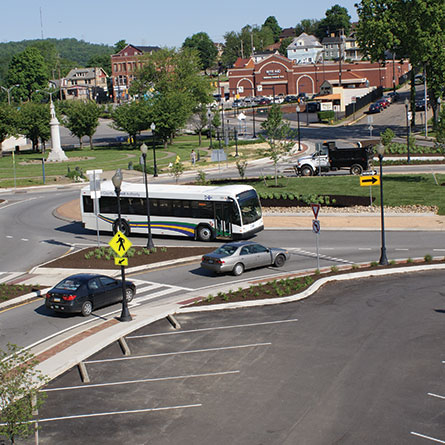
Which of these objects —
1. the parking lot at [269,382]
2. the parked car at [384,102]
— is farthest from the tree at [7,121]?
the parking lot at [269,382]

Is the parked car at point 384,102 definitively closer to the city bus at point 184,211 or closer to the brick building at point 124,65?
the city bus at point 184,211

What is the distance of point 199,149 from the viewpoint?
86938 mm

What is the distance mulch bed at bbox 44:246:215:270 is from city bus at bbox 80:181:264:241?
1.96m

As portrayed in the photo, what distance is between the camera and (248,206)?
113ft

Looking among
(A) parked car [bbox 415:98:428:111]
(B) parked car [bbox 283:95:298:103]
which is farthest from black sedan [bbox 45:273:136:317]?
(B) parked car [bbox 283:95:298:103]

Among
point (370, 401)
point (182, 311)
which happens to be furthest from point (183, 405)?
point (182, 311)

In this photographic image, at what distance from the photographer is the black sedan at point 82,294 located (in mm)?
23234

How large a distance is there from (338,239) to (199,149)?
53808mm

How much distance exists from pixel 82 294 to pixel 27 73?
16699cm

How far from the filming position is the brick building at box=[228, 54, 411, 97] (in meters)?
136

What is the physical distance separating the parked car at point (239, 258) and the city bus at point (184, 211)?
4.99 m

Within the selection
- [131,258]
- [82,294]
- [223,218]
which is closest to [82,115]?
[223,218]

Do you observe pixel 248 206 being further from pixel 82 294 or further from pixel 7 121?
pixel 7 121

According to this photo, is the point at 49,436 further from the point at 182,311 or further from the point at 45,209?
the point at 45,209
